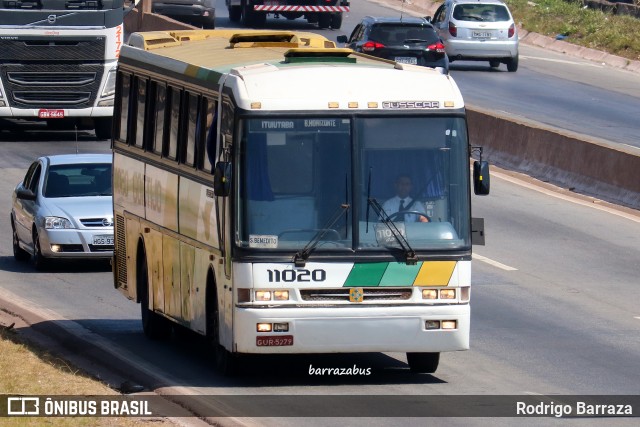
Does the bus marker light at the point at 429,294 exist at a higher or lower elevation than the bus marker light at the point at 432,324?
higher

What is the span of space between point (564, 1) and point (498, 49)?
50.2 feet

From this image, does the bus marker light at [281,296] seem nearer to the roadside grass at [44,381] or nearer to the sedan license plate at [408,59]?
the roadside grass at [44,381]

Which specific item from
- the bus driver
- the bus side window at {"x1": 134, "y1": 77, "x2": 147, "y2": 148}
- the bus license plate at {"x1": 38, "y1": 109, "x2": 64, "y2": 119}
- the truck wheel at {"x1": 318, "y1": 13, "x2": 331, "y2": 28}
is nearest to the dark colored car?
the bus license plate at {"x1": 38, "y1": 109, "x2": 64, "y2": 119}

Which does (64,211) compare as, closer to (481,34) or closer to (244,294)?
(244,294)

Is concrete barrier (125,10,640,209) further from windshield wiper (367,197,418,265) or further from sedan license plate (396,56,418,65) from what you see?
windshield wiper (367,197,418,265)

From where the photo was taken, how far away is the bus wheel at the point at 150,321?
16.1 m

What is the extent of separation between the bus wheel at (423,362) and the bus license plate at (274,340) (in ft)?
4.72

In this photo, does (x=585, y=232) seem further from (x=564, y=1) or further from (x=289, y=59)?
(x=564, y=1)

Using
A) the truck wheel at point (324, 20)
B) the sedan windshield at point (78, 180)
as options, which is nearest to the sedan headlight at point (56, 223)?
the sedan windshield at point (78, 180)

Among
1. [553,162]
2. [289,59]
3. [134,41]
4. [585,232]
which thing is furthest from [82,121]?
[289,59]

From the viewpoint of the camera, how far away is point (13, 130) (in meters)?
36.3

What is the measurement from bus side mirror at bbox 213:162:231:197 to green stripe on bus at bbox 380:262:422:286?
1416mm

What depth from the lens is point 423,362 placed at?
1373 cm

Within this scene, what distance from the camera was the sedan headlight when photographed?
2158cm
